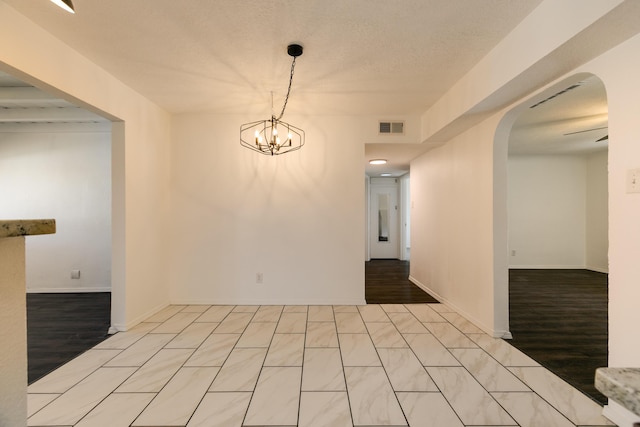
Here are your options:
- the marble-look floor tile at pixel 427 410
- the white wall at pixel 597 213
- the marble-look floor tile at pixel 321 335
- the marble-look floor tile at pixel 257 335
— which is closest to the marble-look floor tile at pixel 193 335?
the marble-look floor tile at pixel 257 335

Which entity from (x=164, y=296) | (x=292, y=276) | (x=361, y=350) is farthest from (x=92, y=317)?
(x=361, y=350)

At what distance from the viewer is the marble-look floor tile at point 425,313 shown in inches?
126

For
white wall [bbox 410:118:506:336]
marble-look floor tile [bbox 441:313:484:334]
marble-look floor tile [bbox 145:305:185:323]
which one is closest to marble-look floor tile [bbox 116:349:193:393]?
marble-look floor tile [bbox 145:305:185:323]

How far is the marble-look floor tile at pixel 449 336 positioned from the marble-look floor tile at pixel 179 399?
6.87 feet

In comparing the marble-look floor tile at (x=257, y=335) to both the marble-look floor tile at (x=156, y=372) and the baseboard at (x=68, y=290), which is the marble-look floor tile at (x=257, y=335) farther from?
the baseboard at (x=68, y=290)

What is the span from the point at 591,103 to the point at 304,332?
424cm

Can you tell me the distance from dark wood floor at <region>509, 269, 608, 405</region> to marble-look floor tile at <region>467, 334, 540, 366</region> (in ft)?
0.28

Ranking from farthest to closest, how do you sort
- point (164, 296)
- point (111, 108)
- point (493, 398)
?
1. point (164, 296)
2. point (111, 108)
3. point (493, 398)

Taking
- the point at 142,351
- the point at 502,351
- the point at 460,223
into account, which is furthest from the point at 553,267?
the point at 142,351

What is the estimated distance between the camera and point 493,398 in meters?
1.84

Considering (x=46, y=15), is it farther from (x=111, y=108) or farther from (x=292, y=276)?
(x=292, y=276)

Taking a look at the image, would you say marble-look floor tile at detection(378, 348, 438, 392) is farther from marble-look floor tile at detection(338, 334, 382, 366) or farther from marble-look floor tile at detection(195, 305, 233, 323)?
marble-look floor tile at detection(195, 305, 233, 323)

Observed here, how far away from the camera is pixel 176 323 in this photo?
123 inches

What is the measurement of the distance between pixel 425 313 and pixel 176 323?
294 centimetres
